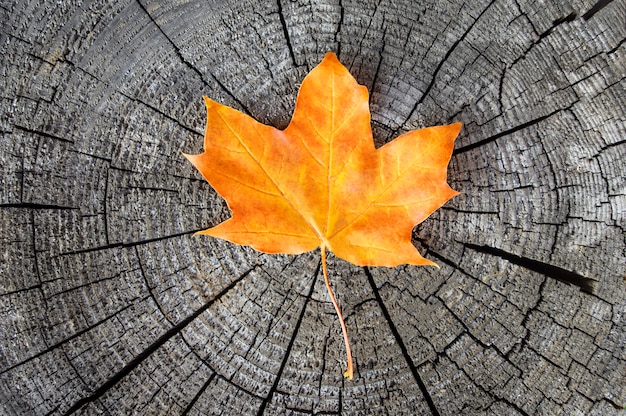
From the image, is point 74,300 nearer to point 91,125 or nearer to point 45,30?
point 91,125

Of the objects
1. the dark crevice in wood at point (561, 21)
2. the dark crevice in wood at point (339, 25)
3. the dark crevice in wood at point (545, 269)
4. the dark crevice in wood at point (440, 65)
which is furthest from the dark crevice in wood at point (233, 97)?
the dark crevice in wood at point (561, 21)

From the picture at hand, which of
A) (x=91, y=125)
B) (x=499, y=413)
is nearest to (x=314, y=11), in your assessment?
(x=91, y=125)

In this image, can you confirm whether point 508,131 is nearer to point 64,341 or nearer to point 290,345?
point 290,345

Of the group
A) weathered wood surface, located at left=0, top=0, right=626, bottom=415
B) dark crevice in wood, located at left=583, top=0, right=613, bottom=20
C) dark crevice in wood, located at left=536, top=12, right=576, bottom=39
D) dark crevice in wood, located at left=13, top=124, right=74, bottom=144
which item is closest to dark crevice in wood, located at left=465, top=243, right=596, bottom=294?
weathered wood surface, located at left=0, top=0, right=626, bottom=415

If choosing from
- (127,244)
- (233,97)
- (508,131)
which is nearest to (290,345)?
(127,244)

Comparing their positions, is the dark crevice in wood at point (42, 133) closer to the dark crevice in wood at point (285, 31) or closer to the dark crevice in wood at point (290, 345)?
the dark crevice in wood at point (285, 31)
